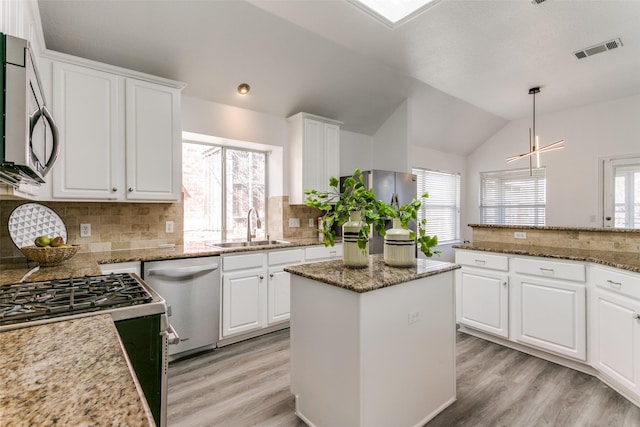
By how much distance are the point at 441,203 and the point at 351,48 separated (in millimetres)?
3693

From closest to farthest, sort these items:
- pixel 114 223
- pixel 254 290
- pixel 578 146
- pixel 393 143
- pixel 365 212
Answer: pixel 365 212
pixel 114 223
pixel 254 290
pixel 393 143
pixel 578 146

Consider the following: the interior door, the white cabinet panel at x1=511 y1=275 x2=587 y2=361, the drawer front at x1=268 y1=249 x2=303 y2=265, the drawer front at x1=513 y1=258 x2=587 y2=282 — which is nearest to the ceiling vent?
the interior door

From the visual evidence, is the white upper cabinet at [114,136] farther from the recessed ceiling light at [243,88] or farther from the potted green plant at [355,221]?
the potted green plant at [355,221]

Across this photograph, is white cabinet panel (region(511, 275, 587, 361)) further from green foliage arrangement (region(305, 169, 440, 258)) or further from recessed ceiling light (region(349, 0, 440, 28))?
recessed ceiling light (region(349, 0, 440, 28))

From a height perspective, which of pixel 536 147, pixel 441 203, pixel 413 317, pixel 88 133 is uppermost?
pixel 536 147

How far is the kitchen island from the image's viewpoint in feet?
5.22

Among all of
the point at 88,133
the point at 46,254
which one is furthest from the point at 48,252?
the point at 88,133

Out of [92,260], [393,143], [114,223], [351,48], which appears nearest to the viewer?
[92,260]

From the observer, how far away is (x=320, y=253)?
3613mm

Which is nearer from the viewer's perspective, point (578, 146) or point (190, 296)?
point (190, 296)

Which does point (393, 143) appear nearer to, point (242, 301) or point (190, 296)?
point (242, 301)

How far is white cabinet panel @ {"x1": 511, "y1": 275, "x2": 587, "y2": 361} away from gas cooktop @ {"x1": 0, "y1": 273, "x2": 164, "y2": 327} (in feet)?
9.25

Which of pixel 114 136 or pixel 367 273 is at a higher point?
pixel 114 136

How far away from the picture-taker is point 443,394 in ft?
6.64
